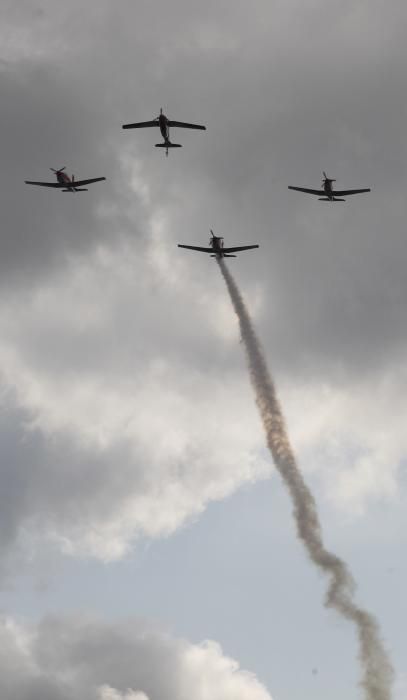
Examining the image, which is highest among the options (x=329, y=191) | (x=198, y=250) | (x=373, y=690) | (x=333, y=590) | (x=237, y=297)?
(x=329, y=191)

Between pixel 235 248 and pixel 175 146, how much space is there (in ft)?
69.4

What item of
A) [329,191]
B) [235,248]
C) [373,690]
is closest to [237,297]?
[235,248]

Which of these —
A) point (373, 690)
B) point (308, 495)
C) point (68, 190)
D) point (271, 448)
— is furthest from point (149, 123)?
point (373, 690)

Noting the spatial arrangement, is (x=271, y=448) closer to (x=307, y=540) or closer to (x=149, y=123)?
(x=307, y=540)

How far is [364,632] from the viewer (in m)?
132

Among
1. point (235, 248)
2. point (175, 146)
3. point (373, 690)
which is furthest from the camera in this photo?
point (235, 248)

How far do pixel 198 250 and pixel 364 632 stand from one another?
70.7 m

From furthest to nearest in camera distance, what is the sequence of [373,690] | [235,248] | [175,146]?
[235,248]
[175,146]
[373,690]

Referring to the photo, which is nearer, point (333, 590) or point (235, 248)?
point (333, 590)

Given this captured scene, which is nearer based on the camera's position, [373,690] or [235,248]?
[373,690]

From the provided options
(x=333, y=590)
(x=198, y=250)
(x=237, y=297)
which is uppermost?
(x=198, y=250)

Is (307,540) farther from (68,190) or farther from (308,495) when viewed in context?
(68,190)

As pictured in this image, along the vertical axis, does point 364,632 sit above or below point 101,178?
below

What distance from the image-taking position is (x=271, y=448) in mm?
136750
